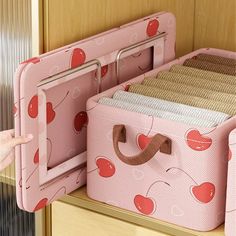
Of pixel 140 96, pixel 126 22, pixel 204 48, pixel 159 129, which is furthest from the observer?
pixel 204 48

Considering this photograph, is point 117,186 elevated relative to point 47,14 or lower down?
lower down

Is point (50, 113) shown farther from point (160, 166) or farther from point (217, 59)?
point (217, 59)

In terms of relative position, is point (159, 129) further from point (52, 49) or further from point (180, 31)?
point (180, 31)

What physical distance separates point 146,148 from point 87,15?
30 cm

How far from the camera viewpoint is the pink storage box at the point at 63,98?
1.33 metres

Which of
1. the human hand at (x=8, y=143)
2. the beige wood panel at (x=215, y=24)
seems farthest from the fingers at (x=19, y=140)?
the beige wood panel at (x=215, y=24)

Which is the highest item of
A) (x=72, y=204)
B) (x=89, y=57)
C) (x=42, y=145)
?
(x=89, y=57)

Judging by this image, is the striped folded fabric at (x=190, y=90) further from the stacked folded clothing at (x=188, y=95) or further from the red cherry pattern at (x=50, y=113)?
the red cherry pattern at (x=50, y=113)

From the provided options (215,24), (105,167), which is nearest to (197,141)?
(105,167)

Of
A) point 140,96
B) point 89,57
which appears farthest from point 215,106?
point 89,57

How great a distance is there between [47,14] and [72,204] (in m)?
0.35

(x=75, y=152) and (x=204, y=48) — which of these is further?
(x=204, y=48)

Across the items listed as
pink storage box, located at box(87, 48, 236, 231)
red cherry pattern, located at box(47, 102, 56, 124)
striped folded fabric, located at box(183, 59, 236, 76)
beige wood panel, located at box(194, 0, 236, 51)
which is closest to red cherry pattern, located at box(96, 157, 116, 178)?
pink storage box, located at box(87, 48, 236, 231)

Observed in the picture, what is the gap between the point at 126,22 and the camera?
1.60 meters
